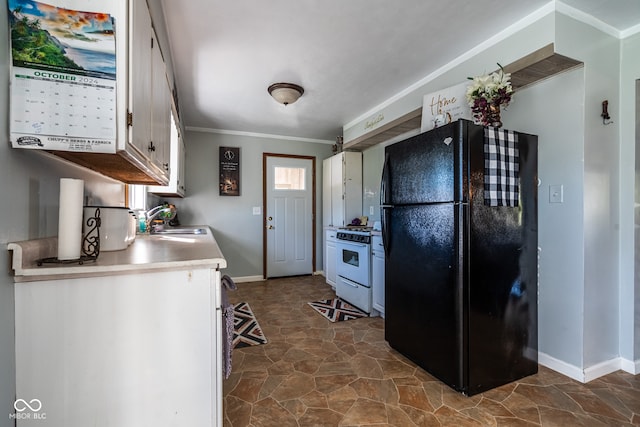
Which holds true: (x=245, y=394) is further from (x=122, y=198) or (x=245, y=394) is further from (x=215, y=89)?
(x=215, y=89)

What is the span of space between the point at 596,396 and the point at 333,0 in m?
2.92

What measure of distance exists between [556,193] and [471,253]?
2.90ft

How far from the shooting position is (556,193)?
204 cm

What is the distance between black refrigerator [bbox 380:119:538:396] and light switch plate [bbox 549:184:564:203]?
13cm

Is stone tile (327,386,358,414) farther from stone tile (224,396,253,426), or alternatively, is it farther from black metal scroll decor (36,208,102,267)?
black metal scroll decor (36,208,102,267)

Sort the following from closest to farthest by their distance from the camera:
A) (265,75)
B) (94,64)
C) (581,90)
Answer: (94,64)
(581,90)
(265,75)

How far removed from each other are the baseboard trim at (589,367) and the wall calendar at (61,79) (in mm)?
2905

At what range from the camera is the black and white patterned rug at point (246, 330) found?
2.52m

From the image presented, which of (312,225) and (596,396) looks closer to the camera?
(596,396)

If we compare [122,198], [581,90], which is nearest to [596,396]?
[581,90]

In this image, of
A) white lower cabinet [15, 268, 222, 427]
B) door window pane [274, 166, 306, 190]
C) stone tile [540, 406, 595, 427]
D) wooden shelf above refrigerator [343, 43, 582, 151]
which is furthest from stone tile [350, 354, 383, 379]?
door window pane [274, 166, 306, 190]

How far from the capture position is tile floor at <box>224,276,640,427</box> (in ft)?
5.16

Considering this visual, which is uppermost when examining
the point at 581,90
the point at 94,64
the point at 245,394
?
the point at 581,90

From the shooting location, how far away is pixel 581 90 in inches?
75.7
